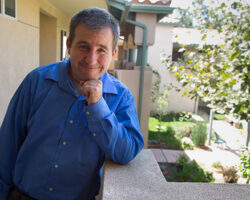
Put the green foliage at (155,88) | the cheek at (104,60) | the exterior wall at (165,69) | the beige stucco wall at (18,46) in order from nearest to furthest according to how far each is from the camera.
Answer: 1. the cheek at (104,60)
2. the beige stucco wall at (18,46)
3. the green foliage at (155,88)
4. the exterior wall at (165,69)

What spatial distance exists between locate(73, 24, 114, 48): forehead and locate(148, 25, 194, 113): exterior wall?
11.9m

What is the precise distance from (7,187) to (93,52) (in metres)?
0.84

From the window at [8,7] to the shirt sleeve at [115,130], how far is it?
2660 mm

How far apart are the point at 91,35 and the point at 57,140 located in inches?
21.0

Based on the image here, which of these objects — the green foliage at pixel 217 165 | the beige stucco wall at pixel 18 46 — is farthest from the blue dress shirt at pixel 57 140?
the green foliage at pixel 217 165

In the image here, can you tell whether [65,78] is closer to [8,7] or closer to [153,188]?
[153,188]

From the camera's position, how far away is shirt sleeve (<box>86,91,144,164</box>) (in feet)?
3.49

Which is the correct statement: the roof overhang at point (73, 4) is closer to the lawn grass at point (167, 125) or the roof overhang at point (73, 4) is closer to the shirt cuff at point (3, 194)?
the shirt cuff at point (3, 194)

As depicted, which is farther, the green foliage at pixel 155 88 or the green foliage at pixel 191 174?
the green foliage at pixel 155 88

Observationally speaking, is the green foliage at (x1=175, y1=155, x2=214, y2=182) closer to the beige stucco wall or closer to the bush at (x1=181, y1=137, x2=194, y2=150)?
the bush at (x1=181, y1=137, x2=194, y2=150)

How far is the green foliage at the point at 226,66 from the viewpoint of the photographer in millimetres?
2258

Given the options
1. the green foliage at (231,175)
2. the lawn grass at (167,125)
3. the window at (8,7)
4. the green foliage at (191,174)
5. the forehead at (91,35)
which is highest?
the window at (8,7)

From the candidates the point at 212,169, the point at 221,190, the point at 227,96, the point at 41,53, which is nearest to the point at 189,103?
the point at 212,169

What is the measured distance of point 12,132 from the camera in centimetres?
124
